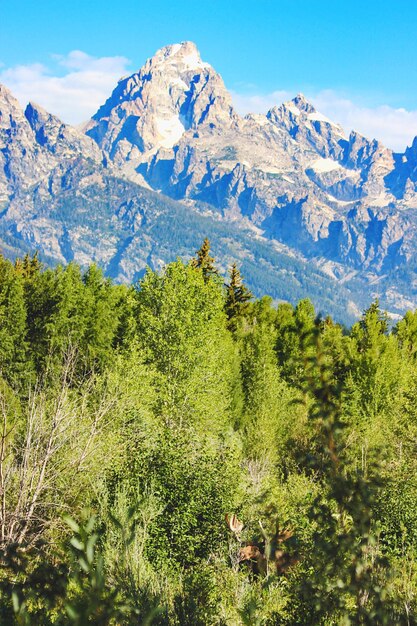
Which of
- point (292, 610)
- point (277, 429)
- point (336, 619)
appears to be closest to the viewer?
point (336, 619)

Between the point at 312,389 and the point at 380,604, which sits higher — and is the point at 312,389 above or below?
above

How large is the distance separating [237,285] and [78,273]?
57.2 ft

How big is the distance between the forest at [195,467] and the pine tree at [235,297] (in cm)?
23

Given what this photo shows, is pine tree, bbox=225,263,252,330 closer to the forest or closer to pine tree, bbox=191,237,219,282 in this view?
the forest

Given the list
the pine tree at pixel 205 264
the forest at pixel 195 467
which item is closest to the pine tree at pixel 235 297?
the forest at pixel 195 467

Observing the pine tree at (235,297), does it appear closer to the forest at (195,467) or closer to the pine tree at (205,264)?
the forest at (195,467)

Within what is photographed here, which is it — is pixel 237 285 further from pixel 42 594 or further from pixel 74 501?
pixel 42 594

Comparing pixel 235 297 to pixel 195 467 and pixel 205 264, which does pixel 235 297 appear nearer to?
pixel 205 264

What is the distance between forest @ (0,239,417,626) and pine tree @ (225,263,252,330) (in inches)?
8.9

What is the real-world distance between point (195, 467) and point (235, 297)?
1636 inches

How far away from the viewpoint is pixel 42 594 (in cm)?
435

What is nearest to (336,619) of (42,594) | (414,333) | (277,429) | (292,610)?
(292,610)

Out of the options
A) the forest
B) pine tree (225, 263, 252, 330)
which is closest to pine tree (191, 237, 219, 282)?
the forest

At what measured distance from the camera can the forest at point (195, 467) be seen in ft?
14.5
